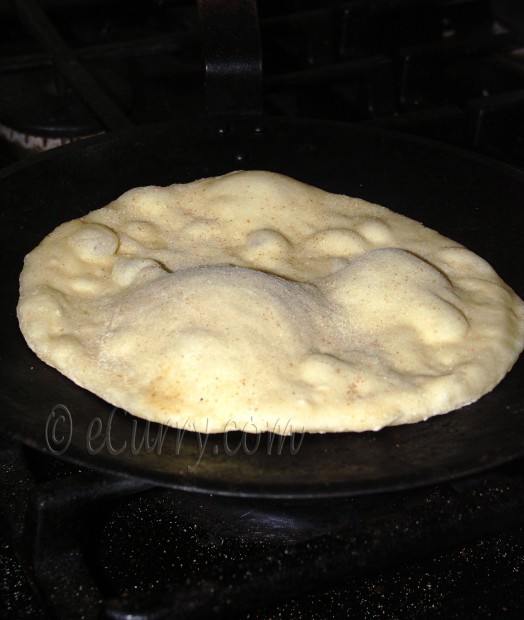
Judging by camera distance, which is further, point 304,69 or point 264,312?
point 304,69

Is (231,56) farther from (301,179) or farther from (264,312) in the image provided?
(264,312)

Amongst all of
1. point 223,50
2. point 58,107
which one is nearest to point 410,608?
point 223,50

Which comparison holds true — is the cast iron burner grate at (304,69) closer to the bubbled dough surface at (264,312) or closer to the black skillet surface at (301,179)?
the black skillet surface at (301,179)

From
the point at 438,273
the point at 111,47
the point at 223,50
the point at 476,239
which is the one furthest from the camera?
the point at 111,47

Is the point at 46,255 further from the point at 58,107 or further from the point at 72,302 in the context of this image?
the point at 58,107

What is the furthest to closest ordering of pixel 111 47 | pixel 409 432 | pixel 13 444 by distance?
1. pixel 111 47
2. pixel 13 444
3. pixel 409 432

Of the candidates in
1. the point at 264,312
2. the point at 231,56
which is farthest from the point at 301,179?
the point at 264,312

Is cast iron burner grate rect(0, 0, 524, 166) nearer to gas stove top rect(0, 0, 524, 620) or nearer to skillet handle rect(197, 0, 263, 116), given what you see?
gas stove top rect(0, 0, 524, 620)
